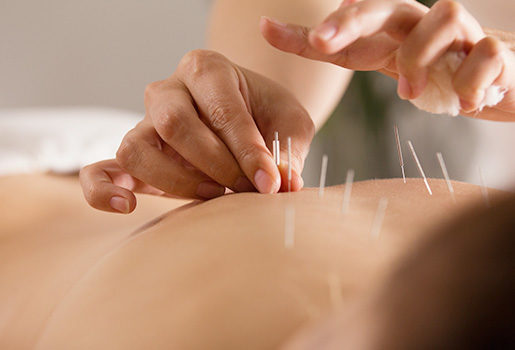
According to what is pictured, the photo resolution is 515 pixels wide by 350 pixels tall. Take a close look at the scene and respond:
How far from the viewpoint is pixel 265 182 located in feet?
2.25

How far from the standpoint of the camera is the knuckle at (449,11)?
2.14ft

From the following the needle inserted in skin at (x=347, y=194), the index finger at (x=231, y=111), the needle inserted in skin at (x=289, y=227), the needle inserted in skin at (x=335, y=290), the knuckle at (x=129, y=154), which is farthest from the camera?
the knuckle at (x=129, y=154)

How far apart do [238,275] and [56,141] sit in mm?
1148

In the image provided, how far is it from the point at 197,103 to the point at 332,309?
0.53 meters

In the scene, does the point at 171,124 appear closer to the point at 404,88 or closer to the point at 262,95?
the point at 262,95

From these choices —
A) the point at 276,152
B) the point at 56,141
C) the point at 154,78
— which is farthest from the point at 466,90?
the point at 154,78

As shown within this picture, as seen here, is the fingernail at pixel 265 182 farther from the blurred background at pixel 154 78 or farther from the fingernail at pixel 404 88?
the blurred background at pixel 154 78

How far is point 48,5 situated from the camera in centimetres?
288

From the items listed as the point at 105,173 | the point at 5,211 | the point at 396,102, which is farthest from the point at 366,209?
the point at 396,102

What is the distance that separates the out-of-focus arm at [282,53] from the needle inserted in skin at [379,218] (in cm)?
86

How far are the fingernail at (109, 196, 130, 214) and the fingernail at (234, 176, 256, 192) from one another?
17 centimetres

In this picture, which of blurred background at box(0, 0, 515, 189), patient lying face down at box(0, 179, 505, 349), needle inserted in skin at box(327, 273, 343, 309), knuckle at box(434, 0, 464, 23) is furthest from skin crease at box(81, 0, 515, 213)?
blurred background at box(0, 0, 515, 189)

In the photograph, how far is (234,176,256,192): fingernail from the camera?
0.75 meters

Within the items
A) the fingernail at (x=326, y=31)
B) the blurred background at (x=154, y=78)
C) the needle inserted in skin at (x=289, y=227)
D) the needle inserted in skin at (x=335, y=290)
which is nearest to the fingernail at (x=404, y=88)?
the fingernail at (x=326, y=31)
